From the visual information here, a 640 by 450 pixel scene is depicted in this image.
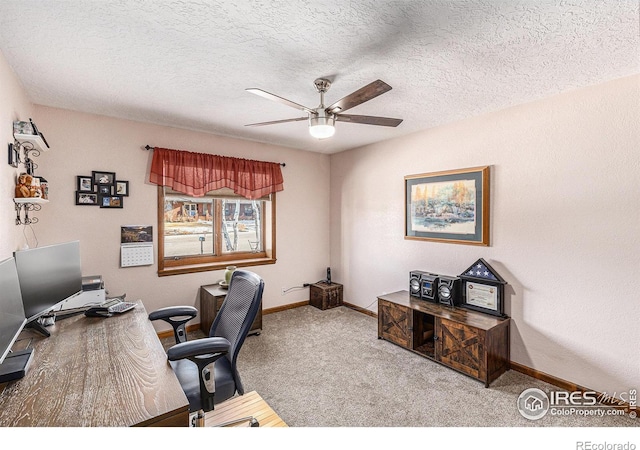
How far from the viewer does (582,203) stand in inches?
95.2

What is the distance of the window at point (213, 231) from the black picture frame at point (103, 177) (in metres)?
0.45

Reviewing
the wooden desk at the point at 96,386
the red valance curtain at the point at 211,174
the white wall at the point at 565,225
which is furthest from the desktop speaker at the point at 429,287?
the wooden desk at the point at 96,386

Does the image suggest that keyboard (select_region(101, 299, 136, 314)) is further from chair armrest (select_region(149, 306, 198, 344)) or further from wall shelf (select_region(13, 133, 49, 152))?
wall shelf (select_region(13, 133, 49, 152))

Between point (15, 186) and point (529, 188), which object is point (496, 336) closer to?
point (529, 188)

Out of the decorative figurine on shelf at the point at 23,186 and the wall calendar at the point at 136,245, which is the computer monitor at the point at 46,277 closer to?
the decorative figurine on shelf at the point at 23,186

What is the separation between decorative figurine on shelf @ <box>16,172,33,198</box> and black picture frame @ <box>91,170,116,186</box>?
81 centimetres

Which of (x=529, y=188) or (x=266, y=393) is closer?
(x=266, y=393)

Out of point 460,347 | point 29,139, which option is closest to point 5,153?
point 29,139

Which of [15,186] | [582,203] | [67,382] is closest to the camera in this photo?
[67,382]

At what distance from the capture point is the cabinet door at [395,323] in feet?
10.3

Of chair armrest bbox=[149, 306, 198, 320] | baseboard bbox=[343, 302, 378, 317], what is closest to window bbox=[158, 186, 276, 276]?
baseboard bbox=[343, 302, 378, 317]
